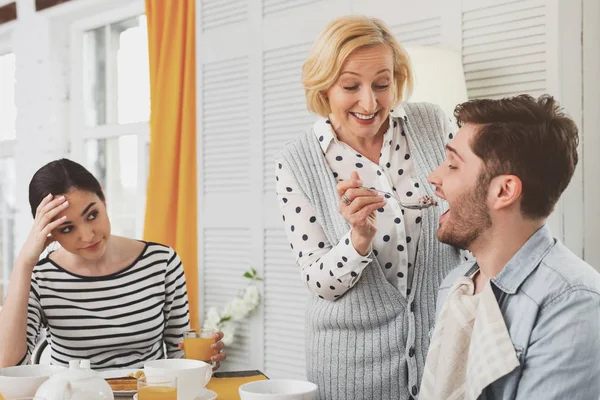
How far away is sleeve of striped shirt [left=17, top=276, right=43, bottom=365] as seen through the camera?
6.66 ft

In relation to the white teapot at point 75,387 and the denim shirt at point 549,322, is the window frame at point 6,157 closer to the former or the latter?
the white teapot at point 75,387

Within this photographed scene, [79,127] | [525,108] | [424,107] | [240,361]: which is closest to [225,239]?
[240,361]

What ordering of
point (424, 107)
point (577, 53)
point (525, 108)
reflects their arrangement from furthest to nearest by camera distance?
1. point (577, 53)
2. point (424, 107)
3. point (525, 108)

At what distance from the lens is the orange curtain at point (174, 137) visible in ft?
12.4

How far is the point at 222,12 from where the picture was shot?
12.0 feet

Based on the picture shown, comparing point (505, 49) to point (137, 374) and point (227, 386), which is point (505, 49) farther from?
point (137, 374)

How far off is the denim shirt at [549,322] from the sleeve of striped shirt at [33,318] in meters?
1.31

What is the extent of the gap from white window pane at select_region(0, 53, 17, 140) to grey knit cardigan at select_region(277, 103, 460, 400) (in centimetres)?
429

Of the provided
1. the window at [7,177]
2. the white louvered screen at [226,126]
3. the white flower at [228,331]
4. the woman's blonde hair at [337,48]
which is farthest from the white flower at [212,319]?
the window at [7,177]

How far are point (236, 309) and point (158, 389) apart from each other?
7.29ft

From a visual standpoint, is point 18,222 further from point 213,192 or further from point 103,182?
point 213,192

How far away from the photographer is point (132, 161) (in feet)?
14.7

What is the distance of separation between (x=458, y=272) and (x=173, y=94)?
2.61 metres

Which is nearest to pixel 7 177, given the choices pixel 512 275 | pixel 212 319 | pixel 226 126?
pixel 226 126
